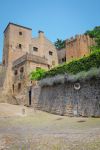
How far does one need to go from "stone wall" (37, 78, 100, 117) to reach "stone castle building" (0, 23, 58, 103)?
12915mm

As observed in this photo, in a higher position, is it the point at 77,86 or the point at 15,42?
the point at 15,42

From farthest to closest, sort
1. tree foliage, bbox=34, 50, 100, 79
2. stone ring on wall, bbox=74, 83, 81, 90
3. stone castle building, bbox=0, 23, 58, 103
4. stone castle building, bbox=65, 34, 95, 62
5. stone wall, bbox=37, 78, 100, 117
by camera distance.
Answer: stone castle building, bbox=65, 34, 95, 62 → stone castle building, bbox=0, 23, 58, 103 → stone ring on wall, bbox=74, 83, 81, 90 → tree foliage, bbox=34, 50, 100, 79 → stone wall, bbox=37, 78, 100, 117

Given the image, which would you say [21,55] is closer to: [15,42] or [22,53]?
[22,53]

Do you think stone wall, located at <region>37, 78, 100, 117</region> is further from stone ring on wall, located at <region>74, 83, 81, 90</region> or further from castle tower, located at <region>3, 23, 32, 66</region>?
castle tower, located at <region>3, 23, 32, 66</region>

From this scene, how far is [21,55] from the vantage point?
4141 centimetres

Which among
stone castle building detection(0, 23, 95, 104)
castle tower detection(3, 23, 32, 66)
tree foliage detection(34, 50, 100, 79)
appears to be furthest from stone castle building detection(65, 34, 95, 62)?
tree foliage detection(34, 50, 100, 79)

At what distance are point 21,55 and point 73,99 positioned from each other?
25.1 metres

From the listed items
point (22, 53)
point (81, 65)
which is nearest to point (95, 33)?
point (22, 53)

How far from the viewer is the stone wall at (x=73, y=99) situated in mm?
16031

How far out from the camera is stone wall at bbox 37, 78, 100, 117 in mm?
16031

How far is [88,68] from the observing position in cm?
1720

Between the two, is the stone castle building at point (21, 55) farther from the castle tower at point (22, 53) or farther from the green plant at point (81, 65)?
the green plant at point (81, 65)

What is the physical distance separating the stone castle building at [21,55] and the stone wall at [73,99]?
12.9m

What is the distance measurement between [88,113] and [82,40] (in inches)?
994
